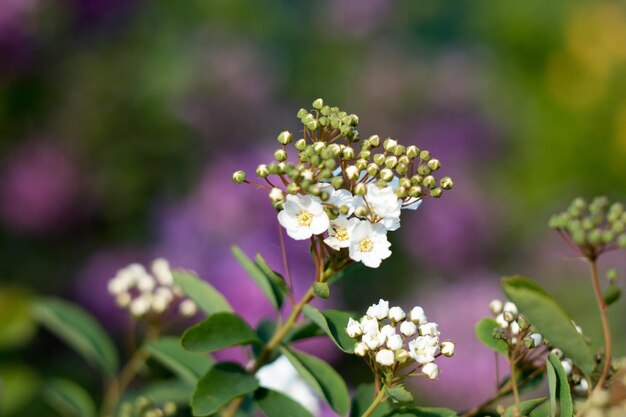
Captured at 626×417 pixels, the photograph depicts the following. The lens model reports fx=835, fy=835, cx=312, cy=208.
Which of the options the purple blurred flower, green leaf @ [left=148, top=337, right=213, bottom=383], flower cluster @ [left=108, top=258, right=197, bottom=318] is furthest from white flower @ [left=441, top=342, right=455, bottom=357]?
the purple blurred flower

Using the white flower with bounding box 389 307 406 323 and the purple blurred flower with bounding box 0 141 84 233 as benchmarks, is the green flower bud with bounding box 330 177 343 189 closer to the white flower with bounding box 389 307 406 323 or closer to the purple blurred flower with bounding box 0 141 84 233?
the white flower with bounding box 389 307 406 323

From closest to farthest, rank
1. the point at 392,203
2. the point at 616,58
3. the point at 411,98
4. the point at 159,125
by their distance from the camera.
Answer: the point at 392,203 → the point at 159,125 → the point at 411,98 → the point at 616,58

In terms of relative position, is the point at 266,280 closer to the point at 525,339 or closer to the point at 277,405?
the point at 277,405

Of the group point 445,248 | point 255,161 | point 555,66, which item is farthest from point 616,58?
point 255,161

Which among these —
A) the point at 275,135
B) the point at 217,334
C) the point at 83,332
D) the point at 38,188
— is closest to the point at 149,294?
the point at 83,332

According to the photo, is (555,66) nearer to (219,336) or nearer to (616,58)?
(616,58)

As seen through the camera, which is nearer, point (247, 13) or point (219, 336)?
point (219, 336)
